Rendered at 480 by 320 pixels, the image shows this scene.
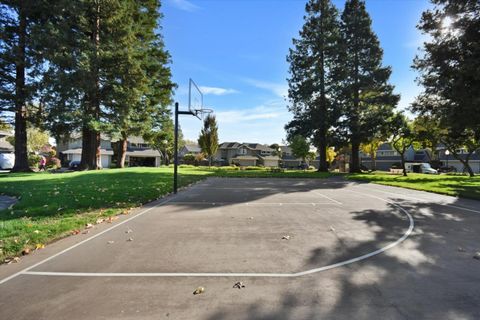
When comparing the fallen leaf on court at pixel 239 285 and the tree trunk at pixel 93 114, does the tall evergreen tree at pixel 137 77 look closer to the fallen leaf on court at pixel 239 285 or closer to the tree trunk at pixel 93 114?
the tree trunk at pixel 93 114

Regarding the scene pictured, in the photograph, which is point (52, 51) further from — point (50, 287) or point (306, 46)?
point (306, 46)

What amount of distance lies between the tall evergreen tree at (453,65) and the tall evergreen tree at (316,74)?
50.5ft

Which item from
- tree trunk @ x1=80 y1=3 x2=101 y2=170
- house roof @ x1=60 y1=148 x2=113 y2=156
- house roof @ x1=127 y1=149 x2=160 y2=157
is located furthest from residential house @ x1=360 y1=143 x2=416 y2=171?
tree trunk @ x1=80 y1=3 x2=101 y2=170

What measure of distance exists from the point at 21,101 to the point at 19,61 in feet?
10.5

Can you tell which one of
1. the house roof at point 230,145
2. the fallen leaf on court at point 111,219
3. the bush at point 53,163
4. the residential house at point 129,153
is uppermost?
the house roof at point 230,145

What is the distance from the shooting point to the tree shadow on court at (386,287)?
3334 millimetres

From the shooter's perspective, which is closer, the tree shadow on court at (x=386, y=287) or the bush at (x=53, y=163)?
the tree shadow on court at (x=386, y=287)

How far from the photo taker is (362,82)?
35094 mm

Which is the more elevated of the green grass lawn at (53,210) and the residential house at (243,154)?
the residential house at (243,154)

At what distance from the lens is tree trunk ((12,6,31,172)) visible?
23.9 meters

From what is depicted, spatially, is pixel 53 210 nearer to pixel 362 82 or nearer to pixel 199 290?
pixel 199 290

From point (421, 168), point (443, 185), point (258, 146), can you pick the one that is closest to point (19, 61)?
point (443, 185)

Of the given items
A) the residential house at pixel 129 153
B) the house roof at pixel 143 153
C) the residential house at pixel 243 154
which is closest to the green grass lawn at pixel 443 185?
the house roof at pixel 143 153

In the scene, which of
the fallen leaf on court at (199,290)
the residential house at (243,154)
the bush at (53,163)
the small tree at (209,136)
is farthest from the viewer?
the residential house at (243,154)
